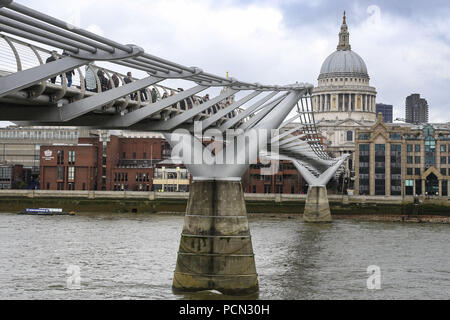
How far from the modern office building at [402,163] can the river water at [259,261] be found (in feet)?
109

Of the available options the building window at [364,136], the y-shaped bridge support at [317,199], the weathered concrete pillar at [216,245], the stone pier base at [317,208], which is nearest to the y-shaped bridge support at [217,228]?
the weathered concrete pillar at [216,245]

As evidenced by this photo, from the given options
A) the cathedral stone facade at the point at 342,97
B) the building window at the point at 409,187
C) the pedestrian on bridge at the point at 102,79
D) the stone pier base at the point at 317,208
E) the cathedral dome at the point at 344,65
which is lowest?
the stone pier base at the point at 317,208

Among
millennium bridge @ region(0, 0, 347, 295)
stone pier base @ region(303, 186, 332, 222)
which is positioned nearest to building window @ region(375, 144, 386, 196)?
stone pier base @ region(303, 186, 332, 222)

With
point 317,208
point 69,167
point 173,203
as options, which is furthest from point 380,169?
point 69,167

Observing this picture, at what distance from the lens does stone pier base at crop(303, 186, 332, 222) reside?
62.4 metres

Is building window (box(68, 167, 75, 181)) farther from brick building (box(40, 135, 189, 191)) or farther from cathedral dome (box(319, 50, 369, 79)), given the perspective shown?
cathedral dome (box(319, 50, 369, 79))

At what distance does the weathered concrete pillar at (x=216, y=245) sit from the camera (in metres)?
22.0

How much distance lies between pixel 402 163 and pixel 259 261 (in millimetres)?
56499

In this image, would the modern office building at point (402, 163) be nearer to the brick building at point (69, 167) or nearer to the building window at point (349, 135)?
the brick building at point (69, 167)

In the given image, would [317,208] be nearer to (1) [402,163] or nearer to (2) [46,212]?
(2) [46,212]

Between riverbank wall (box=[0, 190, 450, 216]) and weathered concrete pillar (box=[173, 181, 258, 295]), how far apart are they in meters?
48.9
